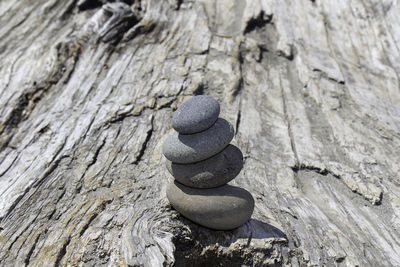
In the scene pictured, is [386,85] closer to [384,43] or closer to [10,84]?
[384,43]

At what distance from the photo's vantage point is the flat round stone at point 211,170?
3557 mm

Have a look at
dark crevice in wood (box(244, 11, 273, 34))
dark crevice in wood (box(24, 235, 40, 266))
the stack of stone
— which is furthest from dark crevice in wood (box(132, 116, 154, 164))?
dark crevice in wood (box(244, 11, 273, 34))

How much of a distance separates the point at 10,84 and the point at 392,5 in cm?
610

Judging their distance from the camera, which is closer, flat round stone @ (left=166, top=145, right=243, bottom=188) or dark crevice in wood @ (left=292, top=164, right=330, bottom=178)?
flat round stone @ (left=166, top=145, right=243, bottom=188)

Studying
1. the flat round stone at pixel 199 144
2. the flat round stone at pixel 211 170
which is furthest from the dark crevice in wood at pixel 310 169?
the flat round stone at pixel 199 144

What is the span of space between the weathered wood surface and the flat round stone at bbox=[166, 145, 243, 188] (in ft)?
1.18

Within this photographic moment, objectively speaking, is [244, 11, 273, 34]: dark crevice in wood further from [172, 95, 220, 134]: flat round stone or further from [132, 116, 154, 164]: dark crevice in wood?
[172, 95, 220, 134]: flat round stone

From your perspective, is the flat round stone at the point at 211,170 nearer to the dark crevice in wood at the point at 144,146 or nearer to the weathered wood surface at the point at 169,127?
the weathered wood surface at the point at 169,127

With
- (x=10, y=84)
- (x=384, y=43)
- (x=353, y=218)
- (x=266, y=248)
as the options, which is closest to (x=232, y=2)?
(x=384, y=43)

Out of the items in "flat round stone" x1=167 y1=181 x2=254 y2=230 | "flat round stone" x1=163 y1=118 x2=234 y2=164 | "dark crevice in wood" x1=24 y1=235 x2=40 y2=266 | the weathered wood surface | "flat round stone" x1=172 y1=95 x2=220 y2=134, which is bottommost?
the weathered wood surface

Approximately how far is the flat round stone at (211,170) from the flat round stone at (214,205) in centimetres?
7

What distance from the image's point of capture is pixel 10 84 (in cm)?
617

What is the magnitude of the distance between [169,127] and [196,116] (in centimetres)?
185

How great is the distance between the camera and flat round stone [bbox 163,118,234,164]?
3453 mm
